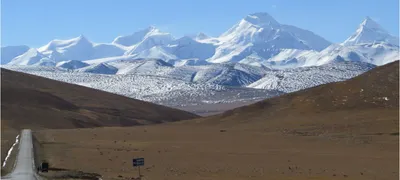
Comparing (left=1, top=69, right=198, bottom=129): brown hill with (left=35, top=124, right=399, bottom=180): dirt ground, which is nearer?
(left=35, top=124, right=399, bottom=180): dirt ground

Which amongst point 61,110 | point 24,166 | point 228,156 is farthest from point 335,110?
point 24,166

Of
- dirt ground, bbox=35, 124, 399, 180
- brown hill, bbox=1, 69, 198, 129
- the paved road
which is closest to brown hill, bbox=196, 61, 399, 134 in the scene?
dirt ground, bbox=35, 124, 399, 180

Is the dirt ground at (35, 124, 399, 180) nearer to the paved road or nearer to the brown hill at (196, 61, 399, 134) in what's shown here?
the paved road

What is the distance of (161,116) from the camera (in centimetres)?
19038

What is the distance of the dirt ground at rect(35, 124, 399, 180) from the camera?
4962cm

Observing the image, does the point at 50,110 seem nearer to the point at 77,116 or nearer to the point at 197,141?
the point at 77,116

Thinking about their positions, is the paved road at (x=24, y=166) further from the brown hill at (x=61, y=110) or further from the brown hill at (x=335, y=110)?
the brown hill at (x=61, y=110)

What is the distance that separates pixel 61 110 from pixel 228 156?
97879 mm

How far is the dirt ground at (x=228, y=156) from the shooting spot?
163ft

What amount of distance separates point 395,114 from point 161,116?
9073cm

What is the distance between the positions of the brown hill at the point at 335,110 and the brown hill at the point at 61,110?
27012mm

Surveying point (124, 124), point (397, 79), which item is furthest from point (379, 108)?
point (124, 124)

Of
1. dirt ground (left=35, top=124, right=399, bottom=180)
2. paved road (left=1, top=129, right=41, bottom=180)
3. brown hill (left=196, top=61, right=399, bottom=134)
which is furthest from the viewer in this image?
brown hill (left=196, top=61, right=399, bottom=134)

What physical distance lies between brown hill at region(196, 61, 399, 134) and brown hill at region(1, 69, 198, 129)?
2701 centimetres
